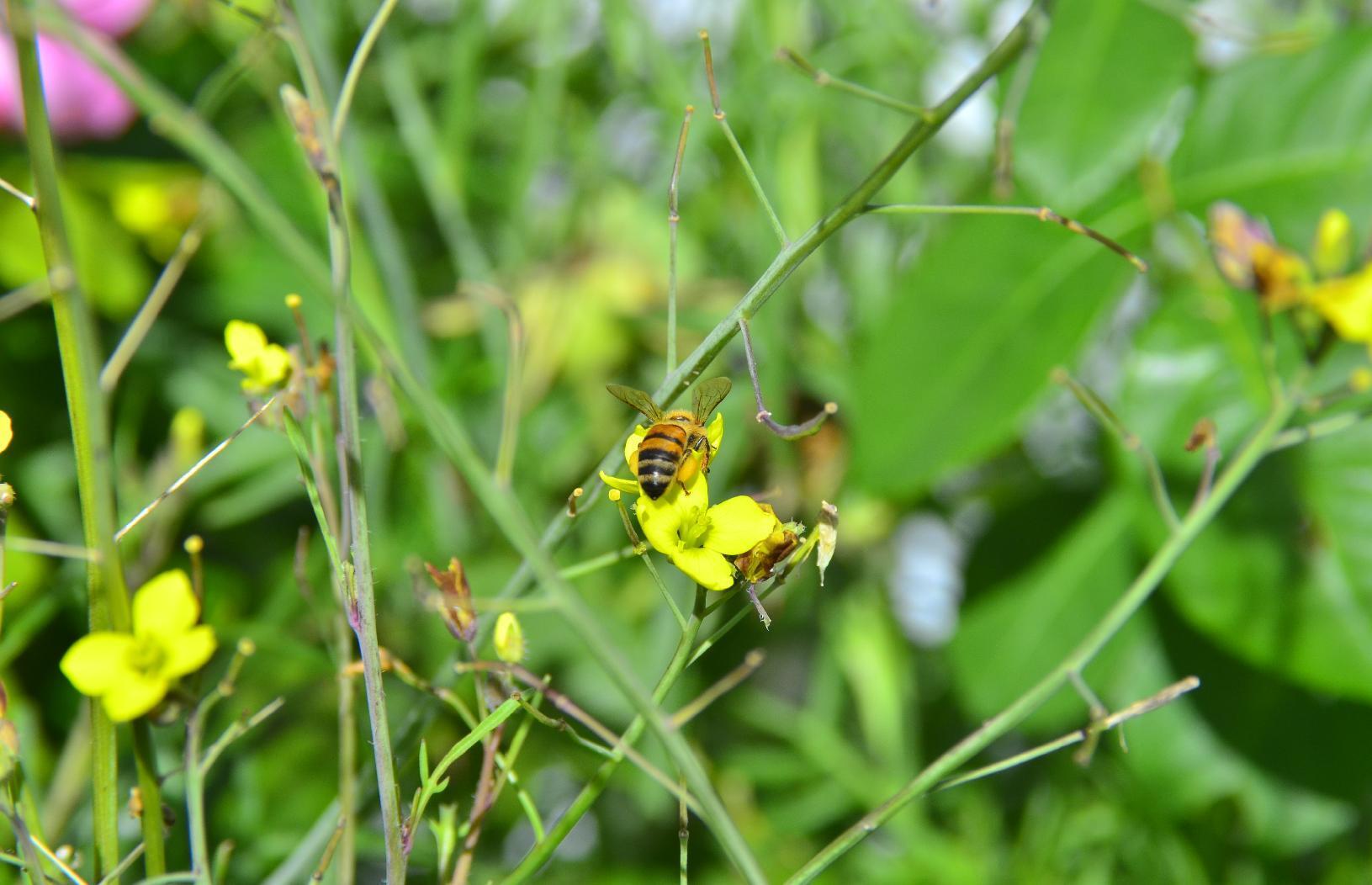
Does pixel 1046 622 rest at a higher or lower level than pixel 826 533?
lower

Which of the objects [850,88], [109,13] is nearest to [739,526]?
[850,88]

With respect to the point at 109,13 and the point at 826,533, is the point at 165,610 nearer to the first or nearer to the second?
the point at 826,533

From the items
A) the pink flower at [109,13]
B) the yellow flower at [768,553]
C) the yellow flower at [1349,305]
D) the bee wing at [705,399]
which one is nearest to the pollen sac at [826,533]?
the yellow flower at [768,553]

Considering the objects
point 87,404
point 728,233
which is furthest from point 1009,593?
point 87,404

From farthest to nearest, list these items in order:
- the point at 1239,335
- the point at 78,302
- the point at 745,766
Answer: the point at 745,766 → the point at 1239,335 → the point at 78,302

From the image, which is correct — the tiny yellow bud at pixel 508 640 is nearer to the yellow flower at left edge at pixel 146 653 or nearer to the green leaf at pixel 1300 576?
the yellow flower at left edge at pixel 146 653

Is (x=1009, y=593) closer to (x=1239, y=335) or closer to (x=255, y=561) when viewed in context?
(x=1239, y=335)

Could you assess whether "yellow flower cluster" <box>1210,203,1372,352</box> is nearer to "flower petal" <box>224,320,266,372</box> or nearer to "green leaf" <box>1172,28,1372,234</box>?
"green leaf" <box>1172,28,1372,234</box>
